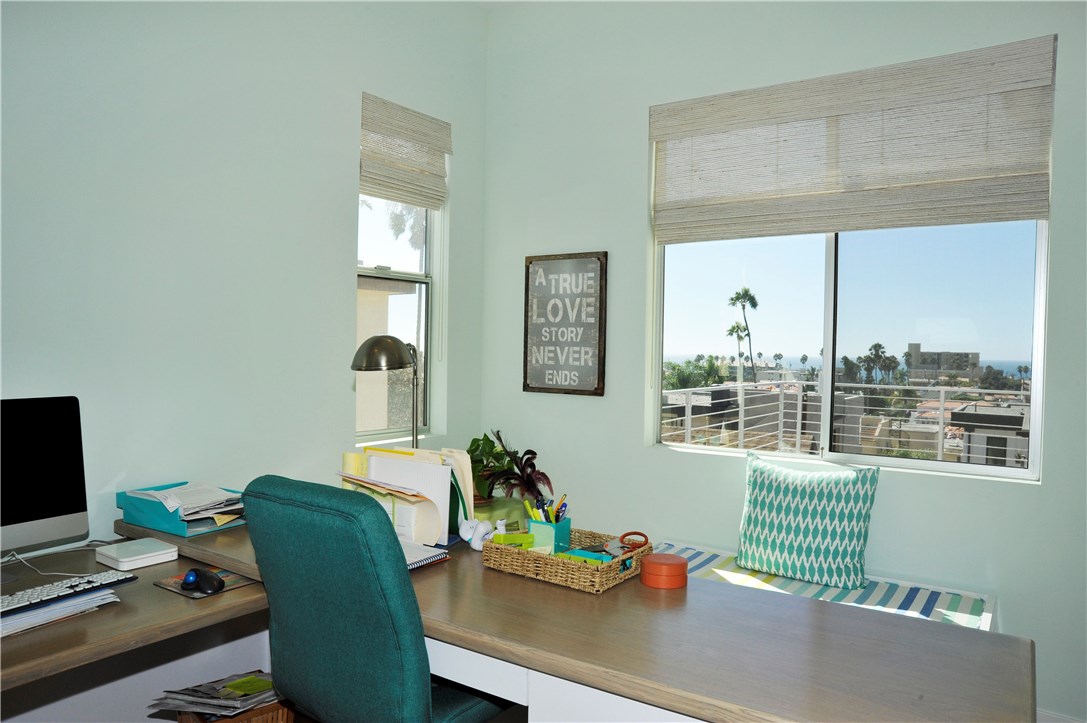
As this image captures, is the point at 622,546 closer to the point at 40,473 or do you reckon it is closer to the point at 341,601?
the point at 341,601

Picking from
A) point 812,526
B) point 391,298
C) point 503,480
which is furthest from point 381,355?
point 812,526

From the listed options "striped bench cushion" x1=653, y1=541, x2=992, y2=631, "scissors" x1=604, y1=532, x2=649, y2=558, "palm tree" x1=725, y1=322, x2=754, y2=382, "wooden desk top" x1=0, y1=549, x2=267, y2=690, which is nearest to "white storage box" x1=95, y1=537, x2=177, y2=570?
"wooden desk top" x1=0, y1=549, x2=267, y2=690

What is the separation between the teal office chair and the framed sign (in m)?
2.46

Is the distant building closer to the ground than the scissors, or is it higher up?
higher up

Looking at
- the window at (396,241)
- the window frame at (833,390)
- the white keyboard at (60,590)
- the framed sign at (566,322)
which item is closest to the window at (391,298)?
the window at (396,241)

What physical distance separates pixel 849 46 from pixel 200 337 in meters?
2.95

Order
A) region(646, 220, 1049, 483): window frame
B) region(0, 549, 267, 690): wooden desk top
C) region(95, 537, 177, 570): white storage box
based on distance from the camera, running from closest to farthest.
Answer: region(0, 549, 267, 690): wooden desk top → region(95, 537, 177, 570): white storage box → region(646, 220, 1049, 483): window frame

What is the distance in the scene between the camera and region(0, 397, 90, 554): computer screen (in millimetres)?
1872

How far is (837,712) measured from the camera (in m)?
1.21

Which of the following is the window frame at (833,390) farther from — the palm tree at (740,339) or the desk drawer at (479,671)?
the desk drawer at (479,671)

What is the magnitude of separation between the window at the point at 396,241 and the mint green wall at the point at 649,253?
1.39 feet

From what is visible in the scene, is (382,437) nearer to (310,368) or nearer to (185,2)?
(310,368)

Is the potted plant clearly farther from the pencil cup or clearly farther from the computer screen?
the computer screen

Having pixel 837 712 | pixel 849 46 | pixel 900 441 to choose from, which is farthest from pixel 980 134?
pixel 837 712
